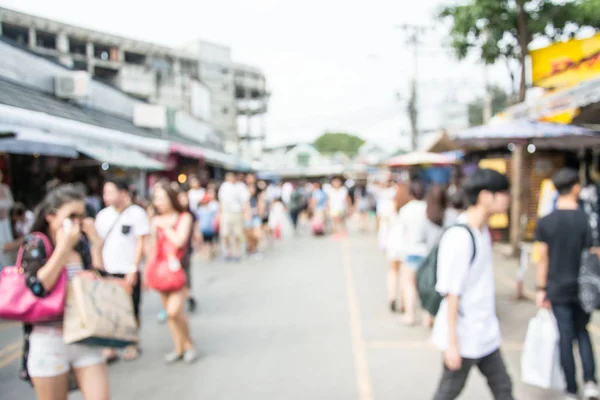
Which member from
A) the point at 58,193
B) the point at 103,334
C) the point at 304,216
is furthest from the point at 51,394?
the point at 304,216

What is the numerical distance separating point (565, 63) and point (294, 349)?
25.3 ft

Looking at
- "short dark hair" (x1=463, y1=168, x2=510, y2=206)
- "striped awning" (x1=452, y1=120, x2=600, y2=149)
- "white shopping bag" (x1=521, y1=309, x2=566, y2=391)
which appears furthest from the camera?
"striped awning" (x1=452, y1=120, x2=600, y2=149)

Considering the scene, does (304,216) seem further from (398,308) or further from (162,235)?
(162,235)

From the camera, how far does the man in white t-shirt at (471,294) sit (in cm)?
270

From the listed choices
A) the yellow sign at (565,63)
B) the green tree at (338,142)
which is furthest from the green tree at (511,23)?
the green tree at (338,142)

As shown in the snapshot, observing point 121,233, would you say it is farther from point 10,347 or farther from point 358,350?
point 358,350

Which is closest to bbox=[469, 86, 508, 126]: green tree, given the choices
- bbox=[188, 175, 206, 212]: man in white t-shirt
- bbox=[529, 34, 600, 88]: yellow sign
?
bbox=[529, 34, 600, 88]: yellow sign

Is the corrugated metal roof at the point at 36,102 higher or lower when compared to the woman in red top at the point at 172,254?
higher

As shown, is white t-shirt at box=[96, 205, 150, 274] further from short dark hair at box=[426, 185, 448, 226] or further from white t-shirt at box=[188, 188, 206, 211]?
white t-shirt at box=[188, 188, 206, 211]

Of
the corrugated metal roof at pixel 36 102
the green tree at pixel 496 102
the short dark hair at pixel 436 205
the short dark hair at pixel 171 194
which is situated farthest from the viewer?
the green tree at pixel 496 102

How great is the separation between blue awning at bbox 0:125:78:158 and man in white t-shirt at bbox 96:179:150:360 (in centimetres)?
238

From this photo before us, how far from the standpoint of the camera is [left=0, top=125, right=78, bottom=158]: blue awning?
630 cm

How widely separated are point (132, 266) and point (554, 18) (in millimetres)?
9484

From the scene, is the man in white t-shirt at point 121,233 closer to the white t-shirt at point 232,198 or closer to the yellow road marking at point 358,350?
the yellow road marking at point 358,350
